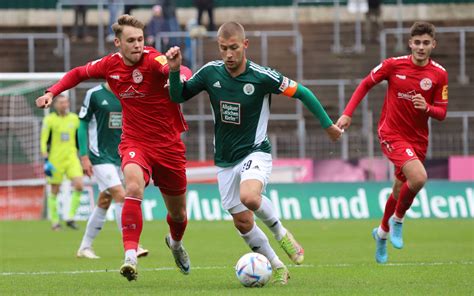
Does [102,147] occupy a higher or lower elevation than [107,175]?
higher

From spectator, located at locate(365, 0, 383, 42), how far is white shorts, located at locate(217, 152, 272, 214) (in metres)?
21.6

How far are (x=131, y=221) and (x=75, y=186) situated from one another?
11.2 metres

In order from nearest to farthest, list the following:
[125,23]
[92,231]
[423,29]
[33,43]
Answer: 1. [125,23]
2. [423,29]
3. [92,231]
4. [33,43]

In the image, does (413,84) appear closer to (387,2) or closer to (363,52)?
(363,52)

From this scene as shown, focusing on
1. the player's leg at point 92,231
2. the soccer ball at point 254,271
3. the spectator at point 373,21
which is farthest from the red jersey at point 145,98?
the spectator at point 373,21

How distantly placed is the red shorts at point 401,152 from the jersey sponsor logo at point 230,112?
2.98 metres

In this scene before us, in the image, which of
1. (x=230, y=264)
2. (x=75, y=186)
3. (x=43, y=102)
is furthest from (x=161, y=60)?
(x=75, y=186)

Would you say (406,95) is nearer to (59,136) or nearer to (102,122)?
(102,122)

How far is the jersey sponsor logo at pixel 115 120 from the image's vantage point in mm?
14672

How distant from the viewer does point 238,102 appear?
35.1 ft

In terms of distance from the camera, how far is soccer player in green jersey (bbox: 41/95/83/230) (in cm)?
2127

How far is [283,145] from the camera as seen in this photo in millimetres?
24812

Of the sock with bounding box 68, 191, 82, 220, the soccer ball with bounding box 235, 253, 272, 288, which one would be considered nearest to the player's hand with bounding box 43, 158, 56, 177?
the sock with bounding box 68, 191, 82, 220

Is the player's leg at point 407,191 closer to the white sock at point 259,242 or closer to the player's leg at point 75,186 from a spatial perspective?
the white sock at point 259,242
